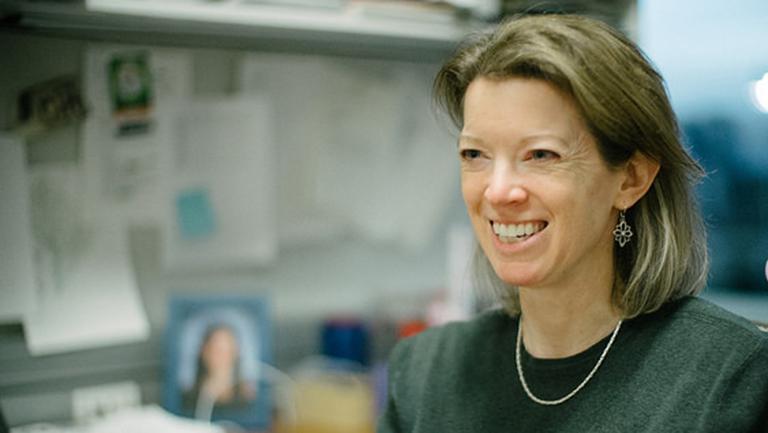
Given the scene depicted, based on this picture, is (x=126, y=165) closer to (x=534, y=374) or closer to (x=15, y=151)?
(x=15, y=151)

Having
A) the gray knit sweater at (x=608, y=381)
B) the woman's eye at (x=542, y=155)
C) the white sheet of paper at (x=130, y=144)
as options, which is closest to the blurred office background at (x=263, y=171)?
the white sheet of paper at (x=130, y=144)

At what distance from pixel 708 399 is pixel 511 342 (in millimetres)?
306

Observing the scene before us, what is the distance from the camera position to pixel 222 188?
1635 mm

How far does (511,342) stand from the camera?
1.25 m

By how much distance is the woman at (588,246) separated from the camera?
104 cm

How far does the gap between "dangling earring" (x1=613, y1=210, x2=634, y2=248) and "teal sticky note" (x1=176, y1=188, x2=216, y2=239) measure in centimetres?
79

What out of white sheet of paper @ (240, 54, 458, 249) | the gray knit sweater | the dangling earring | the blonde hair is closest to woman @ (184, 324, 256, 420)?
white sheet of paper @ (240, 54, 458, 249)

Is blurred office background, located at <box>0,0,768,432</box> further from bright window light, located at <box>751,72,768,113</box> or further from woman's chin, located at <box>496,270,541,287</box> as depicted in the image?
woman's chin, located at <box>496,270,541,287</box>

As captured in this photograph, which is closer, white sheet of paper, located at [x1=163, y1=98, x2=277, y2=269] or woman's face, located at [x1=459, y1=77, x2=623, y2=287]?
woman's face, located at [x1=459, y1=77, x2=623, y2=287]

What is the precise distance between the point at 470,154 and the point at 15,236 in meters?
0.82

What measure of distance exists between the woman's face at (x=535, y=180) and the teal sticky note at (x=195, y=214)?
0.67 metres

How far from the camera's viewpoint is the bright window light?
5.45ft

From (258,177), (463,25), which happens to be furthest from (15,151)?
(463,25)

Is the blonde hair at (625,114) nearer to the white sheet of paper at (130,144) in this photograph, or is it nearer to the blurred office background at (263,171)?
the blurred office background at (263,171)
